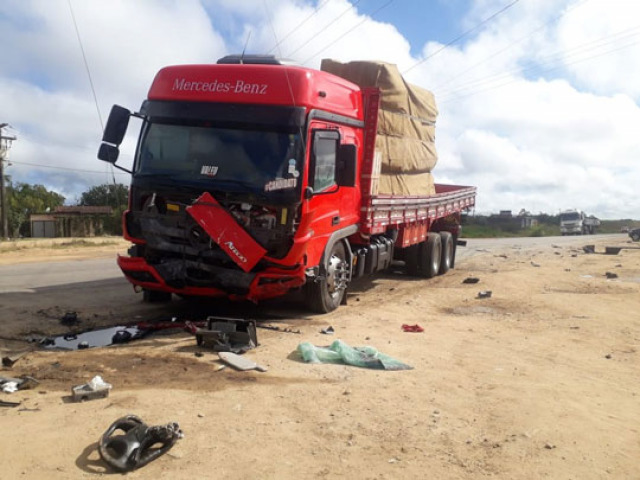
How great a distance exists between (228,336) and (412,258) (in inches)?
317

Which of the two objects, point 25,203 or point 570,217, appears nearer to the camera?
point 570,217

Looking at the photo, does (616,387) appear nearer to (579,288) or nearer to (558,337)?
(558,337)

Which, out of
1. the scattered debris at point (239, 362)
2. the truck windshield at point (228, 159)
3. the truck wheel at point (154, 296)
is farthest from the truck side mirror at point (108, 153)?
the scattered debris at point (239, 362)

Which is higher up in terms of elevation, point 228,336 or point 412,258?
point 412,258

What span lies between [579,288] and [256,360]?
28.2 feet

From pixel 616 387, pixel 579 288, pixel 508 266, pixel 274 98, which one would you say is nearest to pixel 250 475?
pixel 616 387

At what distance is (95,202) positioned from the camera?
191 ft

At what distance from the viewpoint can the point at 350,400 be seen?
15.5 feet

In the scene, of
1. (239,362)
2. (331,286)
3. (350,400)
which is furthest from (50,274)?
(350,400)

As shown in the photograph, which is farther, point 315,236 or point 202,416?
point 315,236

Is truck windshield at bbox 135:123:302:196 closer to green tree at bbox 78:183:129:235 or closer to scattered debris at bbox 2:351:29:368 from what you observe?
scattered debris at bbox 2:351:29:368

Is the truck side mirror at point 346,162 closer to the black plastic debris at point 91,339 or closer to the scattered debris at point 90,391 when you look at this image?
the black plastic debris at point 91,339

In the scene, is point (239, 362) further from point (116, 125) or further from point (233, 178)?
point (116, 125)

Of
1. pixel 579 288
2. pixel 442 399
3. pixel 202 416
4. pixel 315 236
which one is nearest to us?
pixel 202 416
